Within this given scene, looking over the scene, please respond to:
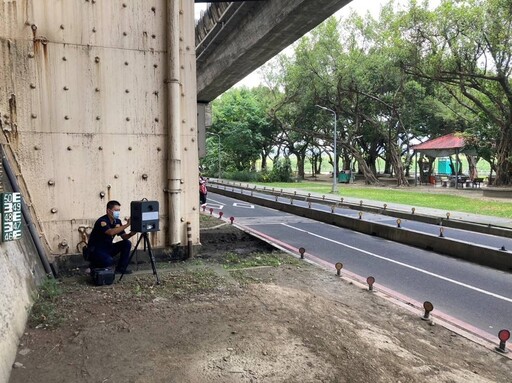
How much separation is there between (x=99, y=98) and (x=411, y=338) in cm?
624

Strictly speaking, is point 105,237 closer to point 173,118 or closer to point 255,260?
point 173,118

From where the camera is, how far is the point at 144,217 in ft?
21.7

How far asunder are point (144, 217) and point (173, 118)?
2212 mm

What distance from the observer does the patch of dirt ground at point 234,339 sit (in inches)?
160

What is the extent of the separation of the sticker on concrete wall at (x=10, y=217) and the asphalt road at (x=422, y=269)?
6.18 m

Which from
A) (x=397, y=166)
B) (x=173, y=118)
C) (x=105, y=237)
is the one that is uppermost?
(x=173, y=118)

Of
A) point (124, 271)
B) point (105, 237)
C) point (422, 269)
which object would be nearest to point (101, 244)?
point (105, 237)

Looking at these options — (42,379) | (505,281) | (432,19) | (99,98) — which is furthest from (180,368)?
(432,19)

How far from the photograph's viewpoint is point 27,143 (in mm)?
7098

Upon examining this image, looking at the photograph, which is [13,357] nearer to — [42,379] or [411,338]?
[42,379]

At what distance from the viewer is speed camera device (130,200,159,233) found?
663cm

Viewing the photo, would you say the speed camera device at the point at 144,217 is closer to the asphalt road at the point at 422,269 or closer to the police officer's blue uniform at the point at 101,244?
the police officer's blue uniform at the point at 101,244

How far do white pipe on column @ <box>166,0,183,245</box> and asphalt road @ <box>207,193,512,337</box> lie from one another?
4.04 metres

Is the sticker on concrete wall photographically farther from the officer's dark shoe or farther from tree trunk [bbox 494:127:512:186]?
tree trunk [bbox 494:127:512:186]
